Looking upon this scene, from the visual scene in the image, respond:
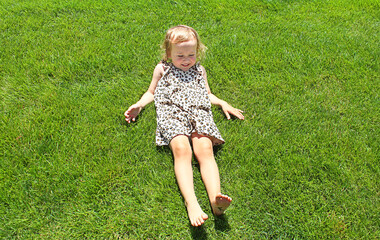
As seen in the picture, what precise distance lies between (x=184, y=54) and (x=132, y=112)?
29.8 inches

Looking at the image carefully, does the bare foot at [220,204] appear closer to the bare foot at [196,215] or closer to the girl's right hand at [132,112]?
the bare foot at [196,215]

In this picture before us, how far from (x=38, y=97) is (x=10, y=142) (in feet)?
2.14

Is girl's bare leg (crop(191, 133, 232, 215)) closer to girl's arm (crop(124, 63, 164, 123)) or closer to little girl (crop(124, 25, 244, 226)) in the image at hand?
little girl (crop(124, 25, 244, 226))

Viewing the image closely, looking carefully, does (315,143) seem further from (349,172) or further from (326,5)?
(326,5)

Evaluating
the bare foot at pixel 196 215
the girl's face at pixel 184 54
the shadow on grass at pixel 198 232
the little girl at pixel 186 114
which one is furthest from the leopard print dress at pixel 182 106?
the shadow on grass at pixel 198 232

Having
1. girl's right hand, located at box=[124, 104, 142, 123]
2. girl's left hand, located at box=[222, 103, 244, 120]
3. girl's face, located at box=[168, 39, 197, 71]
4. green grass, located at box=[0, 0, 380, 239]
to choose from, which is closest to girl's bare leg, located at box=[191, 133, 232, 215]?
green grass, located at box=[0, 0, 380, 239]

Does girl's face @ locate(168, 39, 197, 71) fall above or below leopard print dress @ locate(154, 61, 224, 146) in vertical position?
above

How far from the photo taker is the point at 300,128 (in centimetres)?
285

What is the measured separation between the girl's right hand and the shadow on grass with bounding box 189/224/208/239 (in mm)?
1204

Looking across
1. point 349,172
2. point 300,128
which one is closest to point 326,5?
point 300,128

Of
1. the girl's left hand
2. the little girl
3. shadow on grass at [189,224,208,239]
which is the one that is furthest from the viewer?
the girl's left hand

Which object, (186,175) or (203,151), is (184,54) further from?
(186,175)

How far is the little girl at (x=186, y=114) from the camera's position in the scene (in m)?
2.20

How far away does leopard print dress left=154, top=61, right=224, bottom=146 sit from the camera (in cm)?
250
